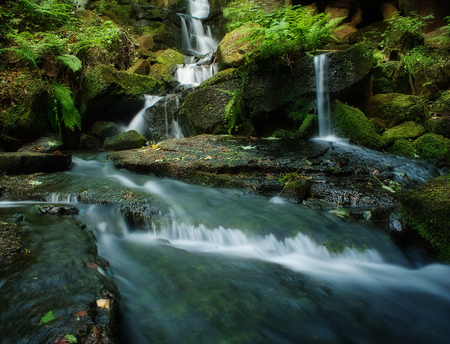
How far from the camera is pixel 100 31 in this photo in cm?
981

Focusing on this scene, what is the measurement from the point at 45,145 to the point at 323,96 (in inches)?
314

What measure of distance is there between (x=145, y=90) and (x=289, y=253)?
8.60 meters

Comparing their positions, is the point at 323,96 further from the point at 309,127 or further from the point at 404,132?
the point at 404,132

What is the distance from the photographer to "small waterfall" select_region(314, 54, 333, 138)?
7394mm

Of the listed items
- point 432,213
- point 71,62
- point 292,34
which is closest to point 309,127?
point 292,34

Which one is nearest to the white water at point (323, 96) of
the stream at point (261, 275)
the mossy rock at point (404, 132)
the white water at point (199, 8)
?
the mossy rock at point (404, 132)

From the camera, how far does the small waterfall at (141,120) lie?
29.9 ft

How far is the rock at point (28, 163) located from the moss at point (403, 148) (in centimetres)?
782

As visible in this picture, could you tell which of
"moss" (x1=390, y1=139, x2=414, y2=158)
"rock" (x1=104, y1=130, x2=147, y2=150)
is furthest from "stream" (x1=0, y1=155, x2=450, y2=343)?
"moss" (x1=390, y1=139, x2=414, y2=158)

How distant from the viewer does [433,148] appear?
5953 millimetres

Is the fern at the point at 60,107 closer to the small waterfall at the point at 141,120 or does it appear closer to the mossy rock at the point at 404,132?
the small waterfall at the point at 141,120

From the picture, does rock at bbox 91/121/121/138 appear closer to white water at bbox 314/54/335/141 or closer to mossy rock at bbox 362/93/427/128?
white water at bbox 314/54/335/141

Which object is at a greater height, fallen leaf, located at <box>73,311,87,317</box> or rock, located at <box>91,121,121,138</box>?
rock, located at <box>91,121,121,138</box>

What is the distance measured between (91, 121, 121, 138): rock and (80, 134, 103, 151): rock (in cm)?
29
